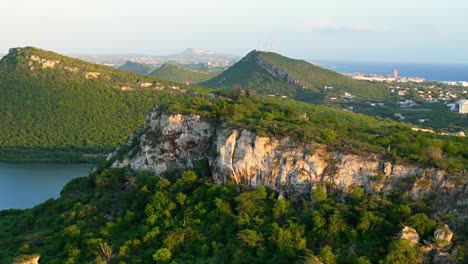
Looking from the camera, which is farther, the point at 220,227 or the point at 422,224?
the point at 220,227

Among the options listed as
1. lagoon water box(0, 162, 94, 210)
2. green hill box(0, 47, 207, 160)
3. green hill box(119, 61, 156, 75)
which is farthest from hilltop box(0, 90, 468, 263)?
green hill box(119, 61, 156, 75)

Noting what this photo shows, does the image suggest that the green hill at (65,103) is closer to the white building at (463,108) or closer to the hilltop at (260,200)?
the hilltop at (260,200)

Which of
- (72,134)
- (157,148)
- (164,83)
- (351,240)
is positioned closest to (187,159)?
(157,148)

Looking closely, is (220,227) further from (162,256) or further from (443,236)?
(443,236)

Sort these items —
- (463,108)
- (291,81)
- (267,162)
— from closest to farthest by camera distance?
1. (267,162)
2. (463,108)
3. (291,81)

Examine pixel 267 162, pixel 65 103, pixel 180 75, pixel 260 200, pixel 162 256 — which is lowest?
pixel 65 103

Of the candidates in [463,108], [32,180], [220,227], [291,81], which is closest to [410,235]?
[220,227]

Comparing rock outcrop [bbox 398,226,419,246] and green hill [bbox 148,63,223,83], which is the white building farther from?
green hill [bbox 148,63,223,83]

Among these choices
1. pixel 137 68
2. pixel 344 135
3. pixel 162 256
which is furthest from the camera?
pixel 137 68
